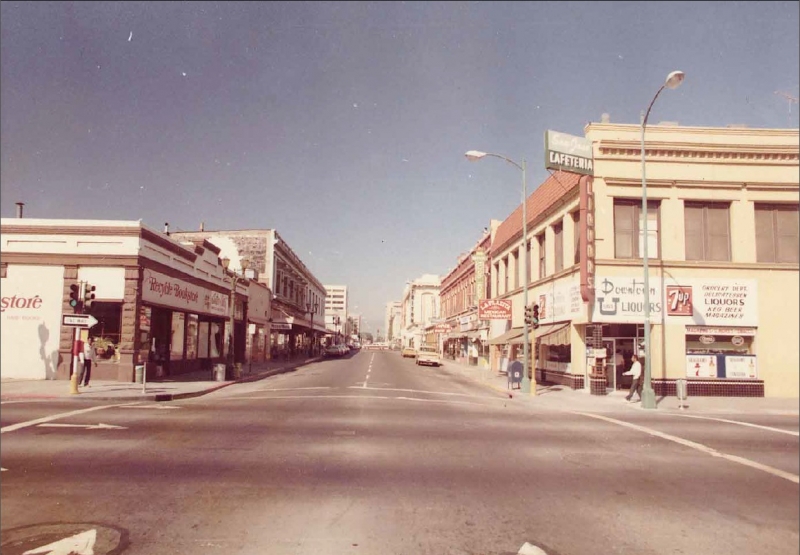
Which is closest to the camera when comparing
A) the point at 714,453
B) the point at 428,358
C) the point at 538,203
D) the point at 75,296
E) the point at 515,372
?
the point at 714,453

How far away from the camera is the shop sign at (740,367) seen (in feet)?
72.2

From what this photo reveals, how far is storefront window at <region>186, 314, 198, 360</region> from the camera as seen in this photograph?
30.1 metres

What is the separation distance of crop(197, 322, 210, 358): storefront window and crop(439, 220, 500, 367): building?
1741 cm

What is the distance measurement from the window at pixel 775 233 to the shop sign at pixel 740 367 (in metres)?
4.96

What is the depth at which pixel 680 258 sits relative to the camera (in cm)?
2233

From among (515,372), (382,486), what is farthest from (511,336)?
(382,486)

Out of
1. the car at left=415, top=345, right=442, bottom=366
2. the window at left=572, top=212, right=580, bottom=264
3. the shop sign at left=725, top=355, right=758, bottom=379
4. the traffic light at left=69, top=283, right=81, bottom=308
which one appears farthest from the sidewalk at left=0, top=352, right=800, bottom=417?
the car at left=415, top=345, right=442, bottom=366

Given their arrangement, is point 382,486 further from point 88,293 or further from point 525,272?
point 525,272

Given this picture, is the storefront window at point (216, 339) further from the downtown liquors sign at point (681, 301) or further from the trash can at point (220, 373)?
the downtown liquors sign at point (681, 301)

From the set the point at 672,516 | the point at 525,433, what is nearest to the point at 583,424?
the point at 525,433

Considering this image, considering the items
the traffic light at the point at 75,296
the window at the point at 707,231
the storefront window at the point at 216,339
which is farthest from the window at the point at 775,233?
the storefront window at the point at 216,339

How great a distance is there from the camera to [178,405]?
15.7 m

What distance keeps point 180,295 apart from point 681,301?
24.3m

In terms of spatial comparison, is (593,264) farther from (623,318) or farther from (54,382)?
(54,382)
